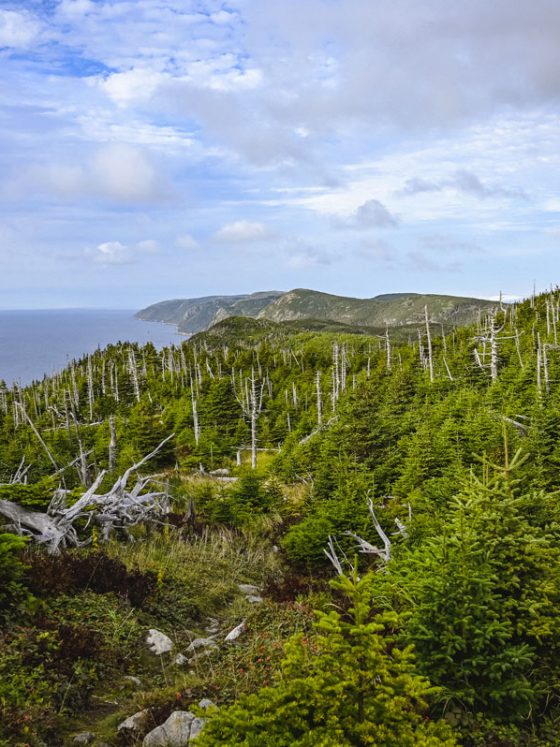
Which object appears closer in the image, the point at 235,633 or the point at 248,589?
the point at 235,633

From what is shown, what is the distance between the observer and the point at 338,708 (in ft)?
12.8

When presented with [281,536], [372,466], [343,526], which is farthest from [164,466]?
[343,526]

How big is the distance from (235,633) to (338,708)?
14.3 ft

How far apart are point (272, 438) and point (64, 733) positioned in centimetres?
4940

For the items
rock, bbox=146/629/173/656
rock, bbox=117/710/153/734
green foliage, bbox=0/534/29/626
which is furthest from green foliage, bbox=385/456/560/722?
green foliage, bbox=0/534/29/626

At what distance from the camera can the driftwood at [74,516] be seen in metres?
10.2

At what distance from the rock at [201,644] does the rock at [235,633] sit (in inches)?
9.1

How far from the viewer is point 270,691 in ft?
12.9

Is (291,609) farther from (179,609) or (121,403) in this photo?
(121,403)

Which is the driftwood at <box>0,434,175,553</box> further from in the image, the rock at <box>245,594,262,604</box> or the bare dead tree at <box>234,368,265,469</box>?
the bare dead tree at <box>234,368,265,469</box>

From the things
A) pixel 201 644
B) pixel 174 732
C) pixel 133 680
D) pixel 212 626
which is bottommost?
pixel 212 626

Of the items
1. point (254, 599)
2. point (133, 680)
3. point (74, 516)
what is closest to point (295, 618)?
point (254, 599)

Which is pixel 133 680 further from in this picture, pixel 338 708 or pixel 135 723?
pixel 338 708

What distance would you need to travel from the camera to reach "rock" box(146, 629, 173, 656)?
7.33 metres
